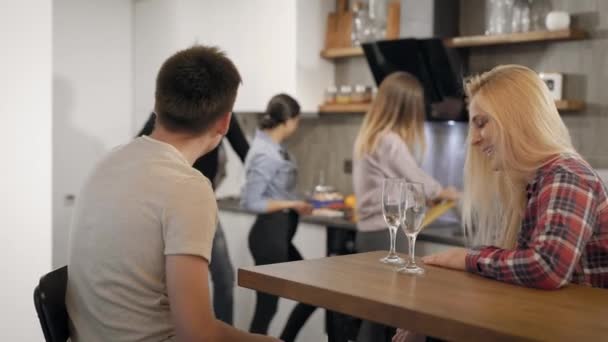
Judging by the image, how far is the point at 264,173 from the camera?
345 cm

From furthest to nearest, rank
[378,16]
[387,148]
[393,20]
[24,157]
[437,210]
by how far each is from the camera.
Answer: [378,16], [393,20], [437,210], [387,148], [24,157]

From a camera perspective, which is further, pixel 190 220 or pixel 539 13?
pixel 539 13

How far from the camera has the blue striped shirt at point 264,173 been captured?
344 cm

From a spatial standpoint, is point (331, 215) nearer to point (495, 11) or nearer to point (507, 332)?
point (495, 11)

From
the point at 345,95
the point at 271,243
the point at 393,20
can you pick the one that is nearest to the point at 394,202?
the point at 271,243

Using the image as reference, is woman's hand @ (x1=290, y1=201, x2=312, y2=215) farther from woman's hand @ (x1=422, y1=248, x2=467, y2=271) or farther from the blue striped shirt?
woman's hand @ (x1=422, y1=248, x2=467, y2=271)

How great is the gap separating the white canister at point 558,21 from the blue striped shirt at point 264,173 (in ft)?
4.28

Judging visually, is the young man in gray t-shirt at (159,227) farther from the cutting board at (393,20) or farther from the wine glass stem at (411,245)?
the cutting board at (393,20)

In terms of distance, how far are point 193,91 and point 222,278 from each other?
86.2 inches

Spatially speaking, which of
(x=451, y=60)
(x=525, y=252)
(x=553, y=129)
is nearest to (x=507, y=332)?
(x=525, y=252)

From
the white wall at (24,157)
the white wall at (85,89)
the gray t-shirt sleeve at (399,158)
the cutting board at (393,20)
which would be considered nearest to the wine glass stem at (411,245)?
the gray t-shirt sleeve at (399,158)

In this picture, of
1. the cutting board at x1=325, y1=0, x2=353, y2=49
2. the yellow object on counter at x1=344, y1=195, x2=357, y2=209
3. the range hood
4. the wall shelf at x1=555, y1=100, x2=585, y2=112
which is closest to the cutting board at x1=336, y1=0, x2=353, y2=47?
the cutting board at x1=325, y1=0, x2=353, y2=49

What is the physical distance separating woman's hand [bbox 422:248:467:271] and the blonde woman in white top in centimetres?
134

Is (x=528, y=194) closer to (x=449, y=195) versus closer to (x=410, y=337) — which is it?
(x=410, y=337)
